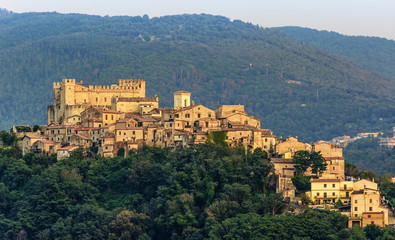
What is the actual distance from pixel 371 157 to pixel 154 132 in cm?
7157

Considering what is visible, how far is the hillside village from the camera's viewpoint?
65363 millimetres

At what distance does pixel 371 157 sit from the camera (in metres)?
139

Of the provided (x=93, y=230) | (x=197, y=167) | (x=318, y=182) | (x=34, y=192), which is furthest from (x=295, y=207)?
(x=34, y=192)

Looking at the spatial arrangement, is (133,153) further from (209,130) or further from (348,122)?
(348,122)

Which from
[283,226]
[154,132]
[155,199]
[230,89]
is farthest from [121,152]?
[230,89]

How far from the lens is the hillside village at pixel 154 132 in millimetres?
65363

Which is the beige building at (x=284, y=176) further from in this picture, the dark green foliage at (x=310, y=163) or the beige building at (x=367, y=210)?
the beige building at (x=367, y=210)

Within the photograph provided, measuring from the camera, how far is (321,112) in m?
180

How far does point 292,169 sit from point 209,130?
372 inches

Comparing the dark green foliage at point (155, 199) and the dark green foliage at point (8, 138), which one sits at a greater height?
the dark green foliage at point (8, 138)

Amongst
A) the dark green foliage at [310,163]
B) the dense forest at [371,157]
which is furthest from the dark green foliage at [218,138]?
the dense forest at [371,157]

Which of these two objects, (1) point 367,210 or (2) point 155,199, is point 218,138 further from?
(1) point 367,210

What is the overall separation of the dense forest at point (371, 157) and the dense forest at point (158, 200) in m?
60.3

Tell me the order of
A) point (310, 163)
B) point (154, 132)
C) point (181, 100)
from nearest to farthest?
point (310, 163) → point (154, 132) → point (181, 100)
